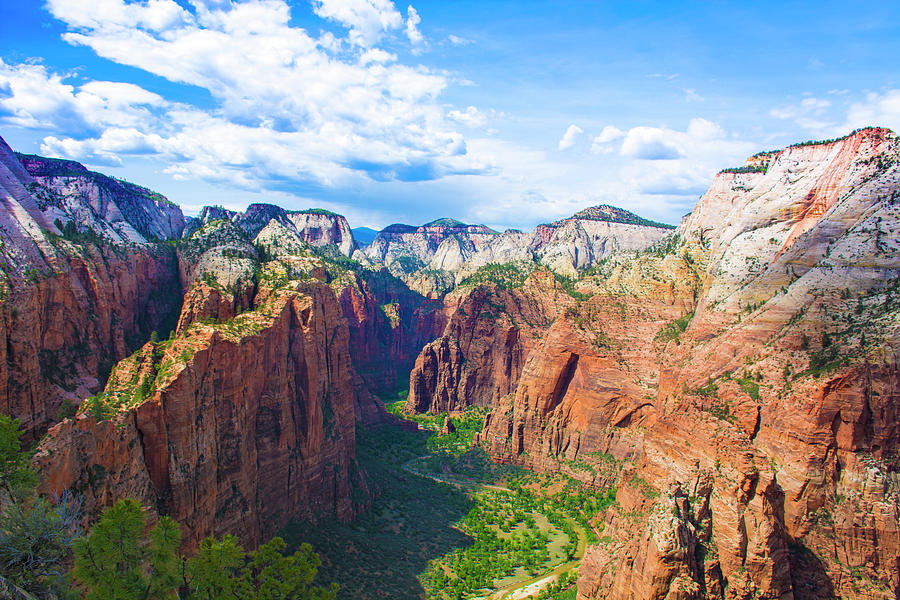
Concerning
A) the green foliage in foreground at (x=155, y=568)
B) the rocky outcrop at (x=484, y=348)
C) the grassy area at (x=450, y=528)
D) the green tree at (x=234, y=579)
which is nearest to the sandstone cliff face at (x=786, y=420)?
the grassy area at (x=450, y=528)

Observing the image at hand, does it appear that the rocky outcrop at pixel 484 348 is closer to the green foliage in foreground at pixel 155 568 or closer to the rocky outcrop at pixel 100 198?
the rocky outcrop at pixel 100 198

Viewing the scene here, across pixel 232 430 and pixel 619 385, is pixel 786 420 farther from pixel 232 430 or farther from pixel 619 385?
pixel 232 430

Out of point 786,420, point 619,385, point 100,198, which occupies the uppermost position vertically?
point 100,198

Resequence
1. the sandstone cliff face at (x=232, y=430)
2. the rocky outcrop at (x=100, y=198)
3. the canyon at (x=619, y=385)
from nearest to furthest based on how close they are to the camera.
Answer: the sandstone cliff face at (x=232, y=430), the canyon at (x=619, y=385), the rocky outcrop at (x=100, y=198)

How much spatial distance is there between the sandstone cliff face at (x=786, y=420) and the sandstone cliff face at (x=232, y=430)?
30.6 m

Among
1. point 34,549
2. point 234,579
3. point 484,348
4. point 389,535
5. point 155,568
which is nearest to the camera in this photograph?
point 34,549

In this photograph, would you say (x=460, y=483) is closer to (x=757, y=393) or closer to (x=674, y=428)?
(x=674, y=428)

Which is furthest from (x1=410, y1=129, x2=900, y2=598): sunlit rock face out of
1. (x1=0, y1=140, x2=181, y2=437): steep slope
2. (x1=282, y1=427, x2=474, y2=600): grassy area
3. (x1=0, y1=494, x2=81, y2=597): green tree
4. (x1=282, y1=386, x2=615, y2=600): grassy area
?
(x1=0, y1=140, x2=181, y2=437): steep slope

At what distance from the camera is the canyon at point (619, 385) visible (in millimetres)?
A: 37000

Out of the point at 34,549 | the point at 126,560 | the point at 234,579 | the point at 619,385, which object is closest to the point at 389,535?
the point at 619,385

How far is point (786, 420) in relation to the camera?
40.4 meters

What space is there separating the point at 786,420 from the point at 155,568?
4328 cm

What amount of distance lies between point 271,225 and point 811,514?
358 ft

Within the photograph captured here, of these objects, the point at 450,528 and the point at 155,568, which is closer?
the point at 155,568
